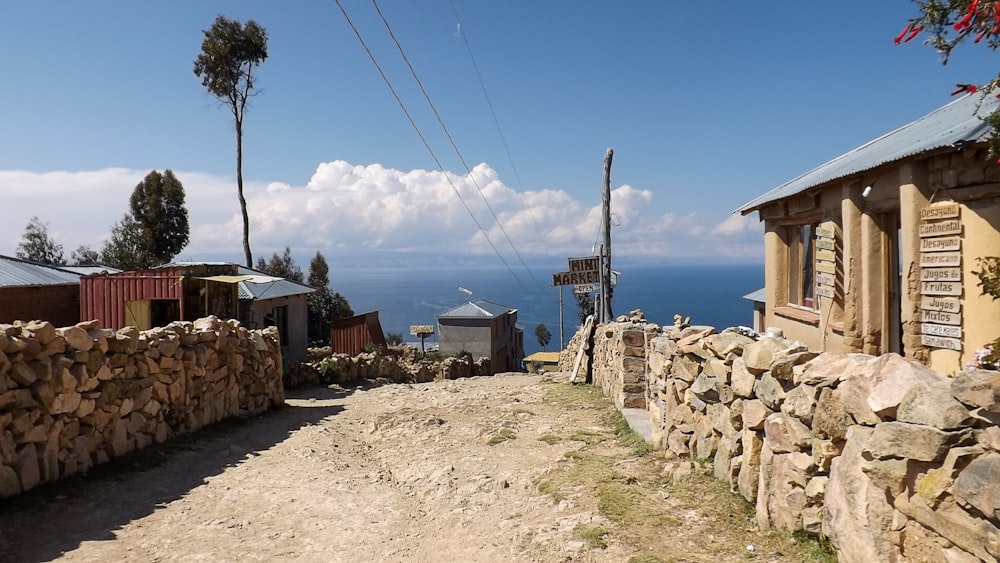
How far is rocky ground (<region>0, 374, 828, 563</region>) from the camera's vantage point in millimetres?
4895

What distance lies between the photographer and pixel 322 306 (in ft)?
131

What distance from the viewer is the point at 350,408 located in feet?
44.9

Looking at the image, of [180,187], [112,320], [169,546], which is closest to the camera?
[169,546]

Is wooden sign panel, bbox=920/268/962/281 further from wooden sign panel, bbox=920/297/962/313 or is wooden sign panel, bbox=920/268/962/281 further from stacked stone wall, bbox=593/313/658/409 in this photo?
stacked stone wall, bbox=593/313/658/409

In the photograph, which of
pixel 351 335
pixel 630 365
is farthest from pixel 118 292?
pixel 630 365

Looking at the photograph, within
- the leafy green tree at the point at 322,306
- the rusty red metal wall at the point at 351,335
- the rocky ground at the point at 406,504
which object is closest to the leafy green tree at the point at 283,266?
the leafy green tree at the point at 322,306

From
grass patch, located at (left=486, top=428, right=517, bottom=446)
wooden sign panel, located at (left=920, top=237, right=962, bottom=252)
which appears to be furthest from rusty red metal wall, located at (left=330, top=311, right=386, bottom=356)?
wooden sign panel, located at (left=920, top=237, right=962, bottom=252)

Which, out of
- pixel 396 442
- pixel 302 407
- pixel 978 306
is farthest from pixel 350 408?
pixel 978 306

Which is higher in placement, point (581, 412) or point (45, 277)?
point (45, 277)

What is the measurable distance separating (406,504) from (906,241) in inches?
243

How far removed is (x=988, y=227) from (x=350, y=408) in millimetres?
11637

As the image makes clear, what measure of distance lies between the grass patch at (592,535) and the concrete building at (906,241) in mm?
4374

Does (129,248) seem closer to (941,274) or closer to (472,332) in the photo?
(472,332)

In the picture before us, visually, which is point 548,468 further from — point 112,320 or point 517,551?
point 112,320
